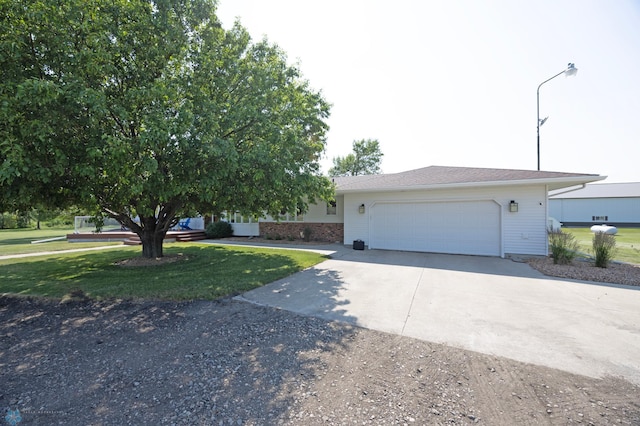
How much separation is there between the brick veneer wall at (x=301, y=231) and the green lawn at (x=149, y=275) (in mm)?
4157

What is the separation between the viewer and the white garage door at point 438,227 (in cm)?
1004

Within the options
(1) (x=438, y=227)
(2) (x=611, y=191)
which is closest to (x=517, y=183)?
(1) (x=438, y=227)

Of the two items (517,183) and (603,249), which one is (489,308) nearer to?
(603,249)

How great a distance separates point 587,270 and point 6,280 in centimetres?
1478

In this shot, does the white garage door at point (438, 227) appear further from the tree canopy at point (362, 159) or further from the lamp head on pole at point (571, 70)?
the tree canopy at point (362, 159)

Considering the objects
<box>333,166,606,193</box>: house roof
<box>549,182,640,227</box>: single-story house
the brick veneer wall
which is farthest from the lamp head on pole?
<box>549,182,640,227</box>: single-story house

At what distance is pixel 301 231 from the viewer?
14922mm

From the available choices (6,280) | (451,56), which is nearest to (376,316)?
(451,56)

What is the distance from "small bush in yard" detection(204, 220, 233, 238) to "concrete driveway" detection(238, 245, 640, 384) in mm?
10742

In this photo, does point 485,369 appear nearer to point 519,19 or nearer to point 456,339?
point 456,339

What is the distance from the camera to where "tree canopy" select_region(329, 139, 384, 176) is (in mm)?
36250

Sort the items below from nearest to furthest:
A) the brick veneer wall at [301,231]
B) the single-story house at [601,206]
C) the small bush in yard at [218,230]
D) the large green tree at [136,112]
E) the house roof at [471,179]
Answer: the large green tree at [136,112], the house roof at [471,179], the brick veneer wall at [301,231], the small bush in yard at [218,230], the single-story house at [601,206]

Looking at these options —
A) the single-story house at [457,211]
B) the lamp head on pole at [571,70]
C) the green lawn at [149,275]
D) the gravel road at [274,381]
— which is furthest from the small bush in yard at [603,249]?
the green lawn at [149,275]

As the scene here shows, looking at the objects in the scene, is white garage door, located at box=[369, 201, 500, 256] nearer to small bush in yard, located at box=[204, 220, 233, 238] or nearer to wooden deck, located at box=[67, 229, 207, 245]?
small bush in yard, located at box=[204, 220, 233, 238]
